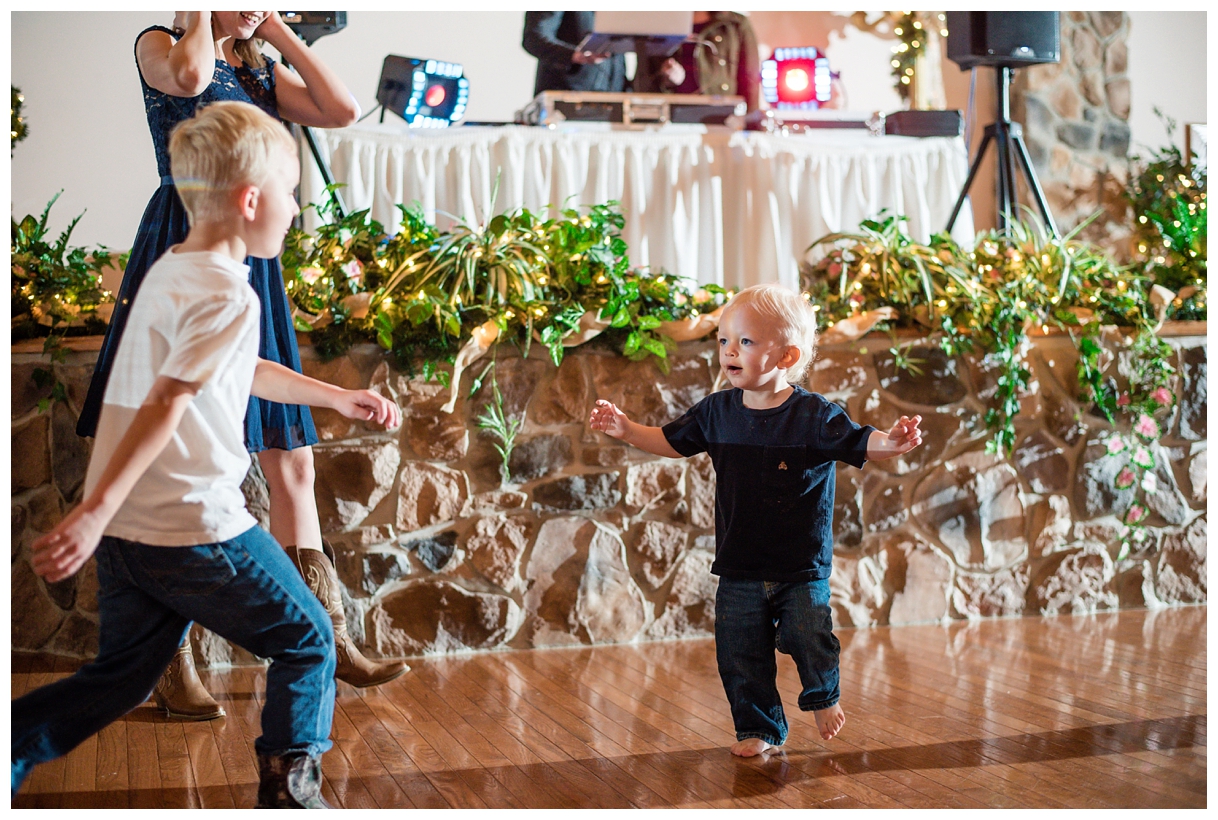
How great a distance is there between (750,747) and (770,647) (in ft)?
0.55

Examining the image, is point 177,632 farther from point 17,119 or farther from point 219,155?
point 17,119

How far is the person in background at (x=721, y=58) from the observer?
434 centimetres

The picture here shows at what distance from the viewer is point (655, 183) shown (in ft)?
10.6

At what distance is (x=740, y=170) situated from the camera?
326 centimetres

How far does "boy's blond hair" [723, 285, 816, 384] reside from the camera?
5.61ft

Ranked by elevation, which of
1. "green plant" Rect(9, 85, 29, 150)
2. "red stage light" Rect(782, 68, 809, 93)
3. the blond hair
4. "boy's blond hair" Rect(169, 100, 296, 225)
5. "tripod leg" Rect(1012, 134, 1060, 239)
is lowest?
"boy's blond hair" Rect(169, 100, 296, 225)

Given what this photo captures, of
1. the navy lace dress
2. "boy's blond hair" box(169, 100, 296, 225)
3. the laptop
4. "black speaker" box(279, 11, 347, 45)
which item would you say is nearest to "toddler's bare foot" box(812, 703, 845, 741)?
the navy lace dress

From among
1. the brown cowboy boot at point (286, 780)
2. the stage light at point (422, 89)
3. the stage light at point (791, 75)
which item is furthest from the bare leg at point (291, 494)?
the stage light at point (791, 75)

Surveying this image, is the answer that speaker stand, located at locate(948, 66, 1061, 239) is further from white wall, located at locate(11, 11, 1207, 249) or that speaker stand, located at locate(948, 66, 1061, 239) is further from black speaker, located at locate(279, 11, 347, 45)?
black speaker, located at locate(279, 11, 347, 45)

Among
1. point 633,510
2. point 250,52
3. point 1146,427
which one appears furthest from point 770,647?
point 1146,427

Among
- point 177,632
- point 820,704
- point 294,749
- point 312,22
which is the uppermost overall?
point 312,22

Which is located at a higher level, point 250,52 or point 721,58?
point 721,58

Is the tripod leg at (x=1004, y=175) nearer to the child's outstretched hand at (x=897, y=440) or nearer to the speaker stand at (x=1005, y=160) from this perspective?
the speaker stand at (x=1005, y=160)

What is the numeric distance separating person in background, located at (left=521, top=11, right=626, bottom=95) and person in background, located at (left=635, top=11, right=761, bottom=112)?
15.7 inches
